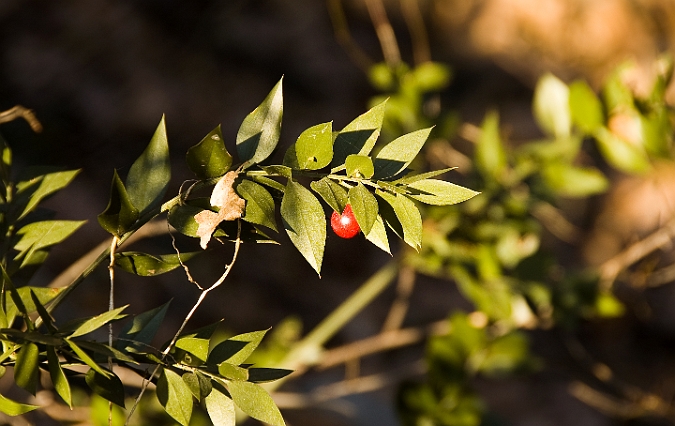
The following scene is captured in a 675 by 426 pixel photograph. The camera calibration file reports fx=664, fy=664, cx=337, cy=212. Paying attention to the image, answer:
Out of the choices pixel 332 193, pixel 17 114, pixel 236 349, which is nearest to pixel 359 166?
pixel 332 193

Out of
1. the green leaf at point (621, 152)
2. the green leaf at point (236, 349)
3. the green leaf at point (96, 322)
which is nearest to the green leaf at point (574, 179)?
the green leaf at point (621, 152)

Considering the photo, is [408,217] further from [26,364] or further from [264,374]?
[26,364]

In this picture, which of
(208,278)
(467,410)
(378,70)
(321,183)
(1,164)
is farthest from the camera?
(208,278)

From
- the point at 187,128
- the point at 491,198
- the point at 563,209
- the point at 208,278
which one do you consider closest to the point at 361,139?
the point at 491,198

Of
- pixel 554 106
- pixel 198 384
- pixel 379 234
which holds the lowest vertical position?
pixel 554 106

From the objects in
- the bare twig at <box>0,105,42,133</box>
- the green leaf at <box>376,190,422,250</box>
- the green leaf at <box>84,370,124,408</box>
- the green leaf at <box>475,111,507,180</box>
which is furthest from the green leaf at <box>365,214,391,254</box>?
the green leaf at <box>475,111,507,180</box>

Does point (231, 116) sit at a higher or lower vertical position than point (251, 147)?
lower

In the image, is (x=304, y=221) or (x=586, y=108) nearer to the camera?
(x=304, y=221)

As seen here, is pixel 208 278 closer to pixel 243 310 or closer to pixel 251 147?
pixel 243 310
